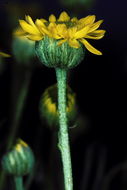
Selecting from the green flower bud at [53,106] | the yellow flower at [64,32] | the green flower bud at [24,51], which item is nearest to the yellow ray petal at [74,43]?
the yellow flower at [64,32]

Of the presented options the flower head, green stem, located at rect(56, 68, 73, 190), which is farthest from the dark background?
green stem, located at rect(56, 68, 73, 190)

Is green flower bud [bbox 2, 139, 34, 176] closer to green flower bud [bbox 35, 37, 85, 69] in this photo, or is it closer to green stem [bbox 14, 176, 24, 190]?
green stem [bbox 14, 176, 24, 190]

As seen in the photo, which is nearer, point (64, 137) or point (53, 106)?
point (64, 137)

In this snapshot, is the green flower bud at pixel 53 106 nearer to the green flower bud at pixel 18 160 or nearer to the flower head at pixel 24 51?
the green flower bud at pixel 18 160

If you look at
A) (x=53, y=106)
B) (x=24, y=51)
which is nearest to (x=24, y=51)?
(x=24, y=51)

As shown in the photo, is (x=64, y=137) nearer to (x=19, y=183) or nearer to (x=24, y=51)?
(x=19, y=183)

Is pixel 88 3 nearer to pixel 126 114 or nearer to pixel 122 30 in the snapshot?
pixel 126 114
